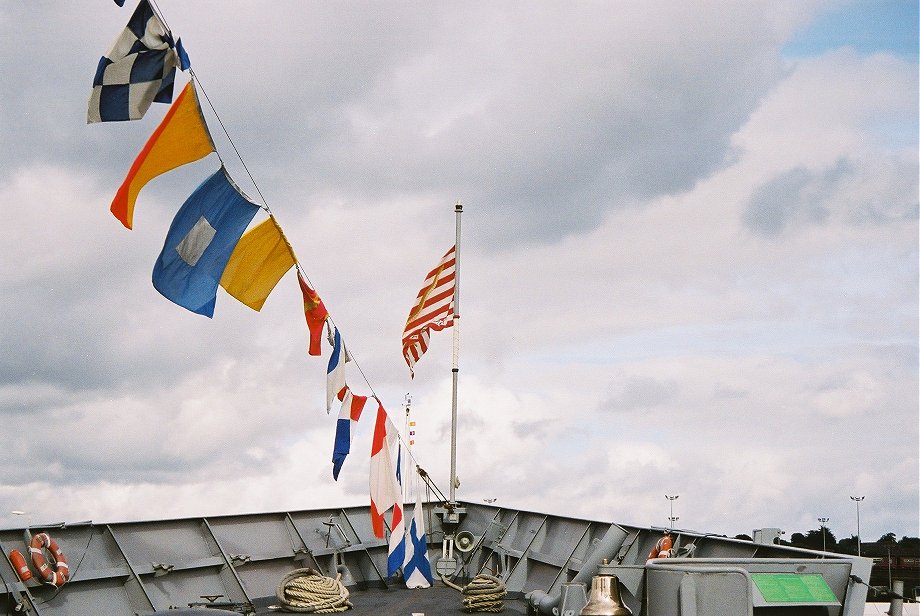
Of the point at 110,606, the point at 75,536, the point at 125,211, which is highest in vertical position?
the point at 125,211

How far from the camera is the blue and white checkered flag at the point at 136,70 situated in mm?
6586

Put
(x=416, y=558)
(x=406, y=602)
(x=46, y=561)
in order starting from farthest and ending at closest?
(x=416, y=558) → (x=406, y=602) → (x=46, y=561)

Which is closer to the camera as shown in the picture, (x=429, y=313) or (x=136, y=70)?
(x=136, y=70)

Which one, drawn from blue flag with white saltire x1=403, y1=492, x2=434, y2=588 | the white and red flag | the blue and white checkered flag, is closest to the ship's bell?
the blue and white checkered flag

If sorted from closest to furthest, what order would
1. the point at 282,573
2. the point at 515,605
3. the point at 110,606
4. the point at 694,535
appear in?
the point at 694,535
the point at 110,606
the point at 515,605
the point at 282,573

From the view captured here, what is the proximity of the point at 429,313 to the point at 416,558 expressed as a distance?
155 inches

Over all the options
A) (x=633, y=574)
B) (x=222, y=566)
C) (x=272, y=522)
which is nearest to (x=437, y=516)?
(x=272, y=522)

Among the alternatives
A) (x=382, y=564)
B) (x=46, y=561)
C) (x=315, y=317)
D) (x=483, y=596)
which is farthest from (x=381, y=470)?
(x=46, y=561)

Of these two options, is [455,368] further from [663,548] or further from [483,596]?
[663,548]

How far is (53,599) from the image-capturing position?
9758 millimetres

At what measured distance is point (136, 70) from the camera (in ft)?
22.0

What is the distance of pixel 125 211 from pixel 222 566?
6194 millimetres

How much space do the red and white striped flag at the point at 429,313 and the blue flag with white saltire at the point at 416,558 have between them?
2.77m

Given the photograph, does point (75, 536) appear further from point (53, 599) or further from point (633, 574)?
point (633, 574)
